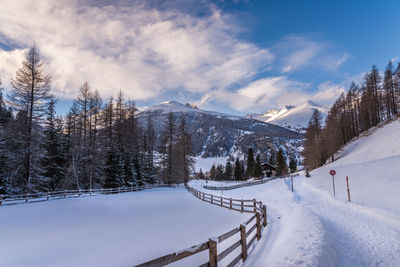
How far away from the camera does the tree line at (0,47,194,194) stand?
1934cm

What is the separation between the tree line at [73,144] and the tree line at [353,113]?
28788 mm

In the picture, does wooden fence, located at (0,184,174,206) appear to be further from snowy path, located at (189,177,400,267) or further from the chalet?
the chalet

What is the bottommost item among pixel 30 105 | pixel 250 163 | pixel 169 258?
pixel 250 163

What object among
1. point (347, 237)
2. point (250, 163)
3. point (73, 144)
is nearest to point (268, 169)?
point (250, 163)

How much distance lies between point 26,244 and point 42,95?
17879 mm

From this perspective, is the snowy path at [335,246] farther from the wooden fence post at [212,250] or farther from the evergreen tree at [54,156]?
the evergreen tree at [54,156]

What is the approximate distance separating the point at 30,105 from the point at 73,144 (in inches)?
285

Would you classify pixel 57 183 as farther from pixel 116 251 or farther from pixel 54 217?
pixel 116 251

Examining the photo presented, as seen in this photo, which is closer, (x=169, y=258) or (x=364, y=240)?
(x=169, y=258)

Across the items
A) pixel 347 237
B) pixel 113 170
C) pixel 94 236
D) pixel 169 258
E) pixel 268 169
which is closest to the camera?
pixel 169 258

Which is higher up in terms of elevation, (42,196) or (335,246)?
(335,246)

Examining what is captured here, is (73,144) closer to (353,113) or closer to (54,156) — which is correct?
(54,156)

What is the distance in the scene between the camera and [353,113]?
52.3 metres

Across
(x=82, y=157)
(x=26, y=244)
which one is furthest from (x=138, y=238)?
(x=82, y=157)
